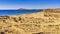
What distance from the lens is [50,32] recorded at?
8.98 m

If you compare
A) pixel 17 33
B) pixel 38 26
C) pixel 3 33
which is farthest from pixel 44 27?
pixel 3 33

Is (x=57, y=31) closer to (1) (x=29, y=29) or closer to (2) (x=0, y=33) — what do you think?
(1) (x=29, y=29)

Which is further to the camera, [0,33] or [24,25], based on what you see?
[24,25]

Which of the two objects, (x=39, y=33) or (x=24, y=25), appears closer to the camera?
(x=39, y=33)

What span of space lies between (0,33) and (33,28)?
2194 mm

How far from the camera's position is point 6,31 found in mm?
8734

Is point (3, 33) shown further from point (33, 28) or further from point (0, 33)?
point (33, 28)

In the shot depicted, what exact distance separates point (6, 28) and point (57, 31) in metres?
2.88

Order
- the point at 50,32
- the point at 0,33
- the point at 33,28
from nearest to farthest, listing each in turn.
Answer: the point at 0,33 → the point at 50,32 → the point at 33,28

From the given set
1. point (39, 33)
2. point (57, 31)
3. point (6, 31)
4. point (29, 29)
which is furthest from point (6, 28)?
point (57, 31)

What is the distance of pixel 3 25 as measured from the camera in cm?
982

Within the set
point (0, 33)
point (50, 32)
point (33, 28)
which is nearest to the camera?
point (0, 33)

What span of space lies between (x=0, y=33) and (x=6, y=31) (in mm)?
446

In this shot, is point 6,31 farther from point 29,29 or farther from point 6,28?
point 29,29
